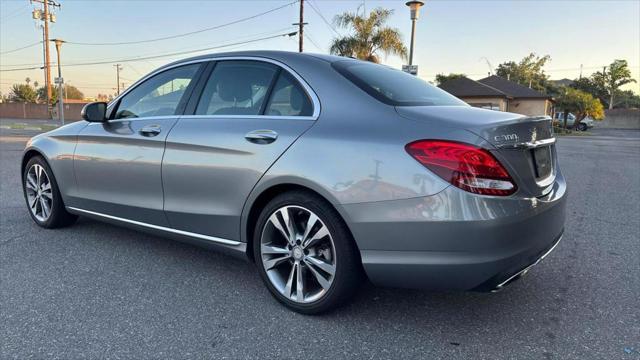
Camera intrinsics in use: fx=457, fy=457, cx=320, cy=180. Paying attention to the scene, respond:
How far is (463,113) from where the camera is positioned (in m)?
2.59

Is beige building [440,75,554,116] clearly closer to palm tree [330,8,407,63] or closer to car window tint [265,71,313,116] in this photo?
palm tree [330,8,407,63]

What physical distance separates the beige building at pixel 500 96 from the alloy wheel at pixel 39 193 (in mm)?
31022

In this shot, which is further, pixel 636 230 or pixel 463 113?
pixel 636 230

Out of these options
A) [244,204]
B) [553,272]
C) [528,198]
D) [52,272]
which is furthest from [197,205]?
[553,272]

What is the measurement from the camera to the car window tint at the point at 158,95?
136 inches

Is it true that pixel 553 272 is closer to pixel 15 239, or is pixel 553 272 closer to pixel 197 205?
pixel 197 205

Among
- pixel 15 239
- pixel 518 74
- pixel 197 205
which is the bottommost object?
pixel 15 239

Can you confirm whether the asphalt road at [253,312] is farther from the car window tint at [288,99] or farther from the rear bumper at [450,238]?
the car window tint at [288,99]

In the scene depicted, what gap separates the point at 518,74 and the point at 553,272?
242ft

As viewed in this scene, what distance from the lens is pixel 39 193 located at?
175 inches

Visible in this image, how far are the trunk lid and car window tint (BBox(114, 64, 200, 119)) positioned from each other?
1.81 meters

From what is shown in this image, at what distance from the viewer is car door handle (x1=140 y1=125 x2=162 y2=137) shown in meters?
3.35

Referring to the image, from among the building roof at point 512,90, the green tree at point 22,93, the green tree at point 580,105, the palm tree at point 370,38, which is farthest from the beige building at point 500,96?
the green tree at point 22,93

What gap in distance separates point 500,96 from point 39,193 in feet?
110
